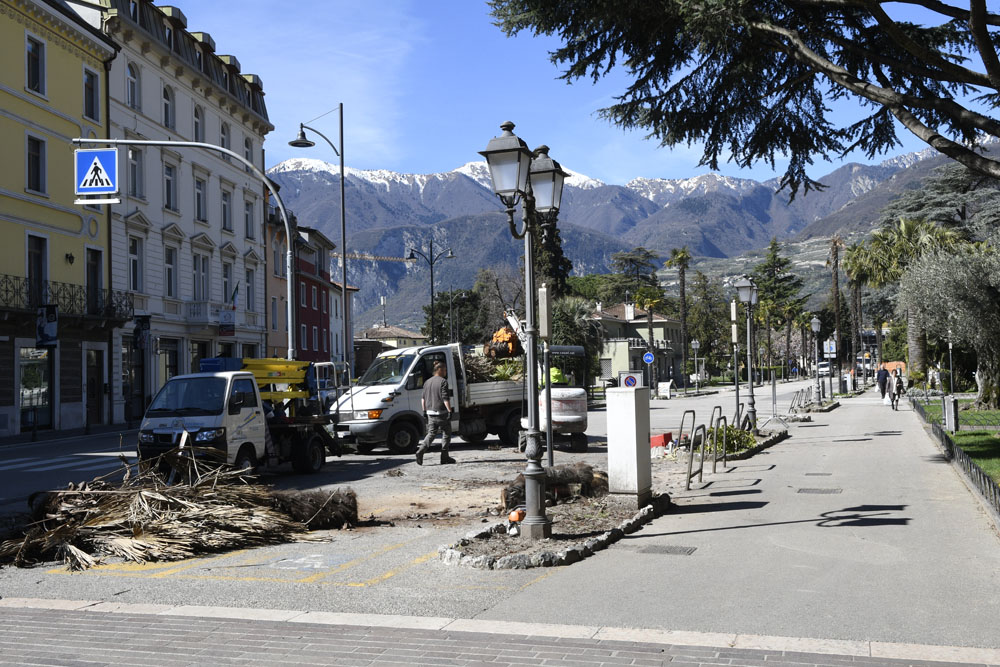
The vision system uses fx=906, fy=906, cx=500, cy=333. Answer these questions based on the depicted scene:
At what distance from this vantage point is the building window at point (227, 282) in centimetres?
4387

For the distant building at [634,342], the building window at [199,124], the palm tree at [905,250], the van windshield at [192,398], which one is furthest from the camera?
the distant building at [634,342]

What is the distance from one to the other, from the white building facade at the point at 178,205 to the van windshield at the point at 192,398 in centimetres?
2036

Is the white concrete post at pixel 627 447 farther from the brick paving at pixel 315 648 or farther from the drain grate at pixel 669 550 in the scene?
the brick paving at pixel 315 648

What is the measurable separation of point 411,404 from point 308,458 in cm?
394

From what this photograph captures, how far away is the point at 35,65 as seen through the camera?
30406 mm

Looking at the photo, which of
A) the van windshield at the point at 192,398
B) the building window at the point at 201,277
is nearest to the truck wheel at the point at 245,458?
the van windshield at the point at 192,398

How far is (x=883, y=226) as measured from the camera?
174 feet

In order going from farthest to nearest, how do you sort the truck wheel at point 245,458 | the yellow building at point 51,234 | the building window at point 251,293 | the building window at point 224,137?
the building window at point 251,293
the building window at point 224,137
the yellow building at point 51,234
the truck wheel at point 245,458

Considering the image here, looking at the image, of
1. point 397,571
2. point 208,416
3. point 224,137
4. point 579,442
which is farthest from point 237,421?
point 224,137

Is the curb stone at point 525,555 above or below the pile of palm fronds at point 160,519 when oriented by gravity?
below

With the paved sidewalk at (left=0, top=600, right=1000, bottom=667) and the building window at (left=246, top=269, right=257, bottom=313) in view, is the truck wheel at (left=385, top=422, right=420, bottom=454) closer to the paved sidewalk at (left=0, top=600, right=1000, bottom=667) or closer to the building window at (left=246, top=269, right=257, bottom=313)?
the paved sidewalk at (left=0, top=600, right=1000, bottom=667)

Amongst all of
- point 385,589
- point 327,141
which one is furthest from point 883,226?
point 385,589

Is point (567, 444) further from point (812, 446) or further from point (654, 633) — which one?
point (654, 633)

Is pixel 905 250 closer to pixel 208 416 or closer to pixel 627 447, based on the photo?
pixel 627 447
